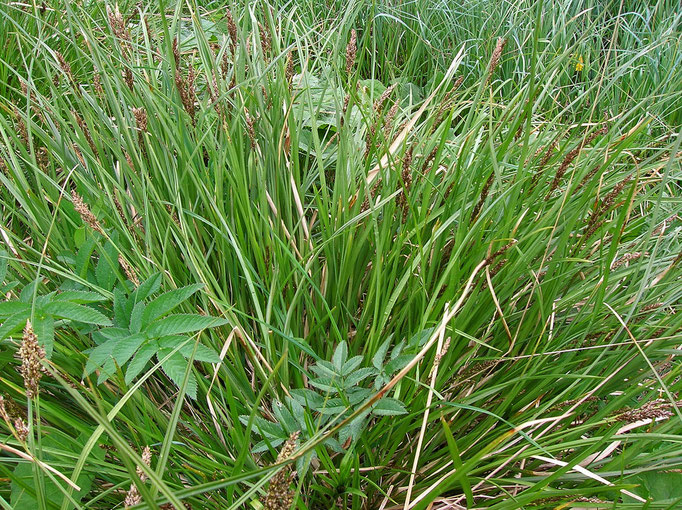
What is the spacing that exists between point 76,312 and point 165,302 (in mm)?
152

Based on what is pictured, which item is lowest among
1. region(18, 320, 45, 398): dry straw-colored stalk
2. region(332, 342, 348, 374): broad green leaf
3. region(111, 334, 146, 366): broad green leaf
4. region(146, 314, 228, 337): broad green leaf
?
region(332, 342, 348, 374): broad green leaf

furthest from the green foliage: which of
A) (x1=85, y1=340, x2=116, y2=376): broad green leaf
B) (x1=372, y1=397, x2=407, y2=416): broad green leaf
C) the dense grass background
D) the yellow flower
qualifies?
the yellow flower

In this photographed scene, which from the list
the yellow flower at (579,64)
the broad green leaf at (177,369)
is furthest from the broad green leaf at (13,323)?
the yellow flower at (579,64)

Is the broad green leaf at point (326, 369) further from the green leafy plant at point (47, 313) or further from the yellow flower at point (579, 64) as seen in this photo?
the yellow flower at point (579, 64)

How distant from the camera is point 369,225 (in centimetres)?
126

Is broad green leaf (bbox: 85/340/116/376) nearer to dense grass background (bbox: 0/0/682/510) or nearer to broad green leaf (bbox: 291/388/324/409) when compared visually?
dense grass background (bbox: 0/0/682/510)

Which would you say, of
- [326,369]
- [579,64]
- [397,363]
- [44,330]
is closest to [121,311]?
[44,330]

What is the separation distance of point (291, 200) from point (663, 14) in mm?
→ 2800

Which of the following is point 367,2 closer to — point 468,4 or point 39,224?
point 468,4

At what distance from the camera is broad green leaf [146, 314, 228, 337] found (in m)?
0.94

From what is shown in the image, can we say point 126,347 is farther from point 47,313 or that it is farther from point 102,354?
point 47,313

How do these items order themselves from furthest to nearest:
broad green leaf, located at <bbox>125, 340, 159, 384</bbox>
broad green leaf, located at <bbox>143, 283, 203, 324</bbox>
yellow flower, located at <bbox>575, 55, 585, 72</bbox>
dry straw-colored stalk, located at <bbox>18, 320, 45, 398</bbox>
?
yellow flower, located at <bbox>575, 55, 585, 72</bbox> < broad green leaf, located at <bbox>143, 283, 203, 324</bbox> < broad green leaf, located at <bbox>125, 340, 159, 384</bbox> < dry straw-colored stalk, located at <bbox>18, 320, 45, 398</bbox>

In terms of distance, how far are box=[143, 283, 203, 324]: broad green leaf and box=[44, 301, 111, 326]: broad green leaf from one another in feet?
0.24

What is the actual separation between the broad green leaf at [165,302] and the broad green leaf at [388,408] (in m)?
0.40
